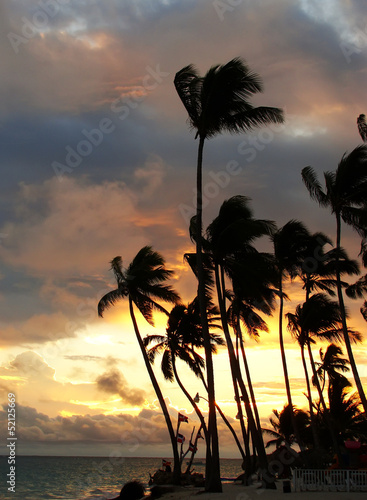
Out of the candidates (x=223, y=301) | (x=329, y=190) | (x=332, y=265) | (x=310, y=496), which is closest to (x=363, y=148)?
(x=329, y=190)

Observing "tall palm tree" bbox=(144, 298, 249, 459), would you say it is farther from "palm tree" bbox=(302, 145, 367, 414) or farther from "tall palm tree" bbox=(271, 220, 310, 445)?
"palm tree" bbox=(302, 145, 367, 414)

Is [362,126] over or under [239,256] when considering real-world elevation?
over

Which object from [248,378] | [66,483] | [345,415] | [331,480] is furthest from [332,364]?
[66,483]

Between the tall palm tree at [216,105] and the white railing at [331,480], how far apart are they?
6.82 metres

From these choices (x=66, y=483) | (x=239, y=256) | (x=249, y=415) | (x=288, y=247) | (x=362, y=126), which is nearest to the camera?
(x=362, y=126)

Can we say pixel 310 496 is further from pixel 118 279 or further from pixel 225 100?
pixel 118 279

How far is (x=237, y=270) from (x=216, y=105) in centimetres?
802

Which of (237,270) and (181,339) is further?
(181,339)

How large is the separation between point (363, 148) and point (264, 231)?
6.23m

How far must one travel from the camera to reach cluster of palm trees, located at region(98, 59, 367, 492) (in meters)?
22.5

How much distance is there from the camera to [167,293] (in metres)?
32.8

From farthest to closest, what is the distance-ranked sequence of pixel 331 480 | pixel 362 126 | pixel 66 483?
pixel 66 483
pixel 362 126
pixel 331 480

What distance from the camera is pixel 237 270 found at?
26109 mm

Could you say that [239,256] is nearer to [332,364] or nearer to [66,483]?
[332,364]
